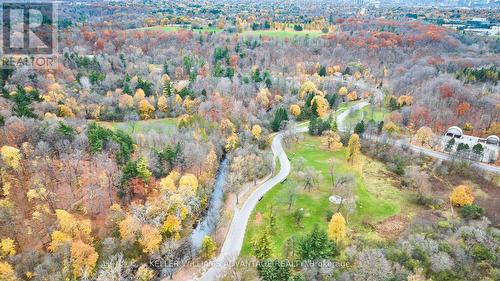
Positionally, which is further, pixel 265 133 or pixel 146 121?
pixel 146 121

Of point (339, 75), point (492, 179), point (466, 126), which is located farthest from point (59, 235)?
point (339, 75)

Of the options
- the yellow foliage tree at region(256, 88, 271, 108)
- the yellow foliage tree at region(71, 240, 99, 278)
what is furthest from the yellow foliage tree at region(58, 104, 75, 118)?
the yellow foliage tree at region(71, 240, 99, 278)

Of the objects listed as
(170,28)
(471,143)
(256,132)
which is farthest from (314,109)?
(170,28)

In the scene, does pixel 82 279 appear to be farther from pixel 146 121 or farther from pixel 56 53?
pixel 56 53

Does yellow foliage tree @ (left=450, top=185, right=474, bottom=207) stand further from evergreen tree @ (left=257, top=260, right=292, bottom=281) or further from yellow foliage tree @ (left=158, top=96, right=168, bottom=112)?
yellow foliage tree @ (left=158, top=96, right=168, bottom=112)

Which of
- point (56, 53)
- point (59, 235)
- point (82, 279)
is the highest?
point (56, 53)

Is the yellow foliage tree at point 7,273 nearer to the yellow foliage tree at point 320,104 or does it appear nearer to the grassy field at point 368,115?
the grassy field at point 368,115

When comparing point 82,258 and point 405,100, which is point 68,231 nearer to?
point 82,258
